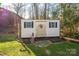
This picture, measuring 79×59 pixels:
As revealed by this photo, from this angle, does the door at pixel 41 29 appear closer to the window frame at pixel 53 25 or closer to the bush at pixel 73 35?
the window frame at pixel 53 25

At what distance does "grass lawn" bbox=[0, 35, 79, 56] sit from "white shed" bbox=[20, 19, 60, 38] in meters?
0.09

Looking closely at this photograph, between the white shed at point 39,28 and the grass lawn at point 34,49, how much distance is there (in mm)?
87

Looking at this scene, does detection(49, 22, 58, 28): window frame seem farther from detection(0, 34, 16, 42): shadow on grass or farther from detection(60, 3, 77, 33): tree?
detection(0, 34, 16, 42): shadow on grass

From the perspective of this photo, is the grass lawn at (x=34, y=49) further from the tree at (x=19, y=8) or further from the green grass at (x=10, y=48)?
the tree at (x=19, y=8)

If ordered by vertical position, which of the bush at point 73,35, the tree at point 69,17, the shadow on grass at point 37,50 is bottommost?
the shadow on grass at point 37,50

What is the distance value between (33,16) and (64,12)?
25 centimetres

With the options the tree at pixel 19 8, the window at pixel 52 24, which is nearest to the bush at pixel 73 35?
the window at pixel 52 24

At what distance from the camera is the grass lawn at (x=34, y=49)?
371cm

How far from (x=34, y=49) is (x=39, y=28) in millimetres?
170

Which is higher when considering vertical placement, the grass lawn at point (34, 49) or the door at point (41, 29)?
the door at point (41, 29)

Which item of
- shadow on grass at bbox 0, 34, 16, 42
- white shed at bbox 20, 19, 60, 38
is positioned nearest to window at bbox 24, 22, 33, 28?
white shed at bbox 20, 19, 60, 38

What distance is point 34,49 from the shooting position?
3734mm

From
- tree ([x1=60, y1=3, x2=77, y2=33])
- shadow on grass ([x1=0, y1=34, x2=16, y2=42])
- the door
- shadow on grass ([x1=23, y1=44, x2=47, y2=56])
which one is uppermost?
tree ([x1=60, y1=3, x2=77, y2=33])

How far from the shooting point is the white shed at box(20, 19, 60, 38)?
3.73m
